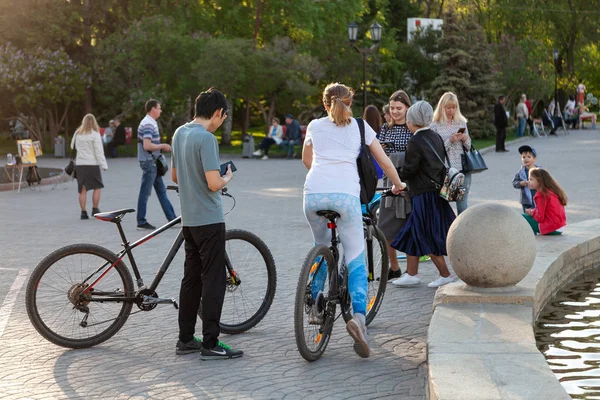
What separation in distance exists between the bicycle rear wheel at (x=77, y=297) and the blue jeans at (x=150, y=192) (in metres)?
6.81

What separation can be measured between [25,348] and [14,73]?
103ft

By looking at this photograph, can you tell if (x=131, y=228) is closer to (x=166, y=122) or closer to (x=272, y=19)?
(x=166, y=122)

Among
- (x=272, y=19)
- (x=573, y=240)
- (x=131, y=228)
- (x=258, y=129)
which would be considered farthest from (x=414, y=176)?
(x=258, y=129)

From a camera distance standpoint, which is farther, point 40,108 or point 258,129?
point 258,129

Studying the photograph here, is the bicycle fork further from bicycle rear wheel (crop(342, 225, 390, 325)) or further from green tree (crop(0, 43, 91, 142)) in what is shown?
green tree (crop(0, 43, 91, 142))

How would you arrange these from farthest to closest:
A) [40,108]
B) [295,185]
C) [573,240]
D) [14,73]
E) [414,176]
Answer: [40,108] < [14,73] < [295,185] < [573,240] < [414,176]

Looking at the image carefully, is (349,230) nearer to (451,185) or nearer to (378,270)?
(378,270)

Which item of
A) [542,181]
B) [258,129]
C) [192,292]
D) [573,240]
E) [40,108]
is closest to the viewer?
[192,292]

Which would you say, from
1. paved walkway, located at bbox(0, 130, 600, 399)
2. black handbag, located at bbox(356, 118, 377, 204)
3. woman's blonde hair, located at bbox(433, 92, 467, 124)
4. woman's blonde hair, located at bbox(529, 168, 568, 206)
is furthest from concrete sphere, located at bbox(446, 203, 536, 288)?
woman's blonde hair, located at bbox(529, 168, 568, 206)

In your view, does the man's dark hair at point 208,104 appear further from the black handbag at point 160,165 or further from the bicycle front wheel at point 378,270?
the black handbag at point 160,165

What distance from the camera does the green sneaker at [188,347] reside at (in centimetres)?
675

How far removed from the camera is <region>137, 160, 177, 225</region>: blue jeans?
14.1 meters

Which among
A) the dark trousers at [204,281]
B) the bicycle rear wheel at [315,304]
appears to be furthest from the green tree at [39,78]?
the bicycle rear wheel at [315,304]

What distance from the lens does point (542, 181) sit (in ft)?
35.4
